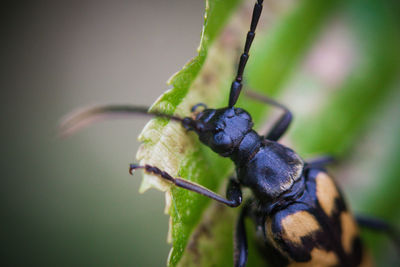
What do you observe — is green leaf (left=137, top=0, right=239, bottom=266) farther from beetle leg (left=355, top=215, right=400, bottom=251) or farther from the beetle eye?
beetle leg (left=355, top=215, right=400, bottom=251)

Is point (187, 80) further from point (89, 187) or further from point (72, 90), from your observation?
point (72, 90)

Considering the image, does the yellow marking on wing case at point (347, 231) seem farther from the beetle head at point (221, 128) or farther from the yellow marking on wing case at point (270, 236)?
the beetle head at point (221, 128)

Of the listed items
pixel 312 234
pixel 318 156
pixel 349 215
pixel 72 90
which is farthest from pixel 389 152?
pixel 72 90

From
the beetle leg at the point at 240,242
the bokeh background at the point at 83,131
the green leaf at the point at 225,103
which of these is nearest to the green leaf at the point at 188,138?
the green leaf at the point at 225,103

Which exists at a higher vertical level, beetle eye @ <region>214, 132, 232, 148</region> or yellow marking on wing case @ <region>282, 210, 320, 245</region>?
beetle eye @ <region>214, 132, 232, 148</region>

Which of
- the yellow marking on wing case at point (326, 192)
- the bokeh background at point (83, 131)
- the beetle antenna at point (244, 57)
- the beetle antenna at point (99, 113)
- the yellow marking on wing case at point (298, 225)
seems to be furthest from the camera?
the bokeh background at point (83, 131)

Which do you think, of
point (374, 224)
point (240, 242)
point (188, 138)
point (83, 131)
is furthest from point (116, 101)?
point (374, 224)

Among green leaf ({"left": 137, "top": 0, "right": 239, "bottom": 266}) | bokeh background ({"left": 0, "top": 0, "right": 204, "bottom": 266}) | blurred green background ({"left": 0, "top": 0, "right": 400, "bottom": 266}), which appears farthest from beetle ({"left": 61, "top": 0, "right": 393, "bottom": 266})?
bokeh background ({"left": 0, "top": 0, "right": 204, "bottom": 266})
